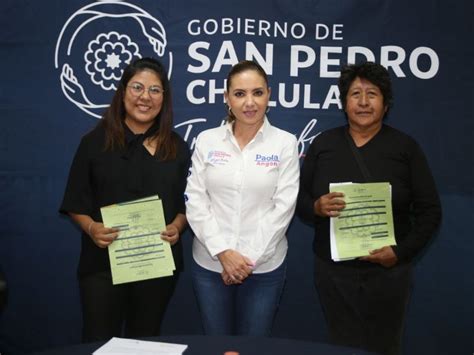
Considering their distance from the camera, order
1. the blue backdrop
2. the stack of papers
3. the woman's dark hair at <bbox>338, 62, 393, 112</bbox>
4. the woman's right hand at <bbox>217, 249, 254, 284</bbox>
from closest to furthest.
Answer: the stack of papers < the woman's right hand at <bbox>217, 249, 254, 284</bbox> < the woman's dark hair at <bbox>338, 62, 393, 112</bbox> < the blue backdrop

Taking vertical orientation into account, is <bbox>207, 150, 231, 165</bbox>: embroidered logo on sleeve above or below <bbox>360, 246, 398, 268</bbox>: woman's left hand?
above

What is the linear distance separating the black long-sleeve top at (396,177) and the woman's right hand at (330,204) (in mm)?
58

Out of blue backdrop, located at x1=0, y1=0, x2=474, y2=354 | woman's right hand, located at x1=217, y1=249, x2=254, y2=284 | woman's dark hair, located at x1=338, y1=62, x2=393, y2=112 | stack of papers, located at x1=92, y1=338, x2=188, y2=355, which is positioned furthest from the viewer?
blue backdrop, located at x1=0, y1=0, x2=474, y2=354

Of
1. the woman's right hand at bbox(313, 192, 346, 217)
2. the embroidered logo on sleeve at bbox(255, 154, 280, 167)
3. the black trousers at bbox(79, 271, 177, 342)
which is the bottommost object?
the black trousers at bbox(79, 271, 177, 342)

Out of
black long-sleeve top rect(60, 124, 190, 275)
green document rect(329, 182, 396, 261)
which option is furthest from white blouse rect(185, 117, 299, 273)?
green document rect(329, 182, 396, 261)

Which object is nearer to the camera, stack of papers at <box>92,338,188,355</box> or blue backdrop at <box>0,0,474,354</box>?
stack of papers at <box>92,338,188,355</box>

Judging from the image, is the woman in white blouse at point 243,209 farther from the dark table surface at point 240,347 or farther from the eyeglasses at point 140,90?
the dark table surface at point 240,347

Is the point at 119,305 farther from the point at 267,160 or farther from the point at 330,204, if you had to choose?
the point at 330,204

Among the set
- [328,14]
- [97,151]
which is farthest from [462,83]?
[97,151]

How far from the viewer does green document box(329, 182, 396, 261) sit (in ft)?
8.15

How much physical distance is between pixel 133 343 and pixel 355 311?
→ 127 cm

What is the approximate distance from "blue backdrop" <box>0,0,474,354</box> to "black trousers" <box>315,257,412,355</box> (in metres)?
0.86

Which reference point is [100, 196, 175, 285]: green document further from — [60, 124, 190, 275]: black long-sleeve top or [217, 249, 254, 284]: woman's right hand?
[217, 249, 254, 284]: woman's right hand

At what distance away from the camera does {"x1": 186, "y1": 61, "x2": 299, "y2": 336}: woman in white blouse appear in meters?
2.49
